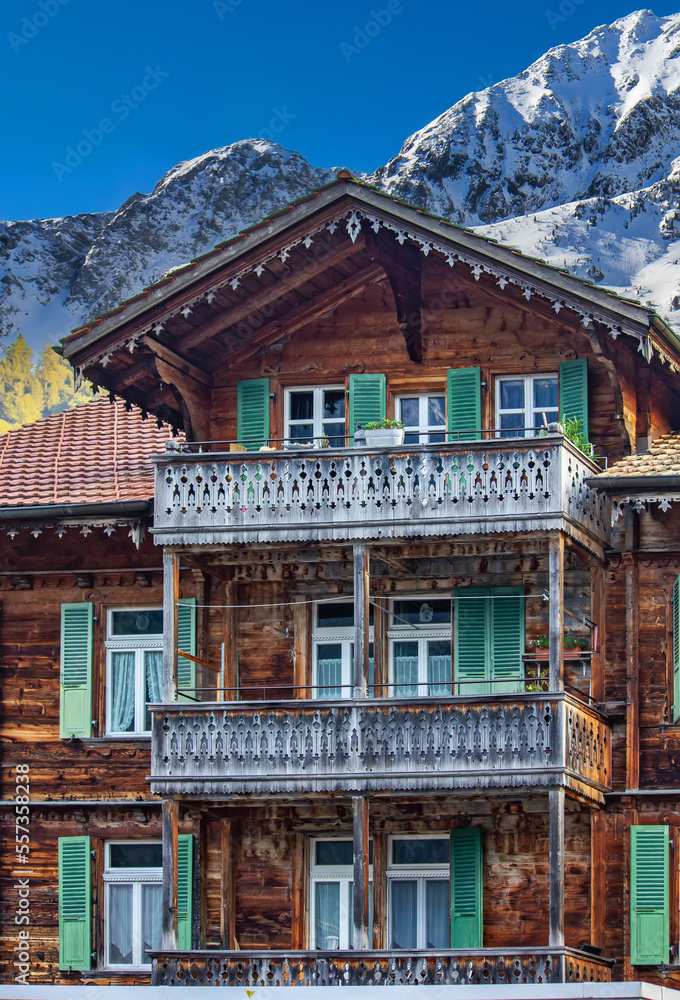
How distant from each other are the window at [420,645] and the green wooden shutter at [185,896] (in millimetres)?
3644

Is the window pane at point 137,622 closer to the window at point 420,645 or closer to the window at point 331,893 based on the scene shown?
the window at point 420,645

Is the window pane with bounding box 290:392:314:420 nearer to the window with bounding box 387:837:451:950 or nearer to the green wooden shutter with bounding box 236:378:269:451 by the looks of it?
the green wooden shutter with bounding box 236:378:269:451

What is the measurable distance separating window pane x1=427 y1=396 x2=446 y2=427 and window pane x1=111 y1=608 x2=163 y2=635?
4.78m

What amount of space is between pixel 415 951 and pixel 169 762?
13.5 ft

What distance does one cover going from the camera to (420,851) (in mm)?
26703

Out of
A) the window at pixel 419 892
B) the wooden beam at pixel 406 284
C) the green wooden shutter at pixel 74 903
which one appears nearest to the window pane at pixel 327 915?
the window at pixel 419 892

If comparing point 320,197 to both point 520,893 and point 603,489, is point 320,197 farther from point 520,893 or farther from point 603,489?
point 520,893

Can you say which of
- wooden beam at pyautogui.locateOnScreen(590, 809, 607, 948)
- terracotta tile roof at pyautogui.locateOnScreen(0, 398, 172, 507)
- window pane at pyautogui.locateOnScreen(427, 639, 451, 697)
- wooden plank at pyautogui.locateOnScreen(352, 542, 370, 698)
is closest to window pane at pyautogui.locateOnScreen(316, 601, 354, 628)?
window pane at pyautogui.locateOnScreen(427, 639, 451, 697)

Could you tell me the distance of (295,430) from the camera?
28.4m

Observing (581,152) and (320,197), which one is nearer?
(320,197)

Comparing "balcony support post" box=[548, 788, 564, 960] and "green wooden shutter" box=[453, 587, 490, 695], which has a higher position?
"green wooden shutter" box=[453, 587, 490, 695]

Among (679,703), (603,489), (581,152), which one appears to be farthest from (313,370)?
(581,152)

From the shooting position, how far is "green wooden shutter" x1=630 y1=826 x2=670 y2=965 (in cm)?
2527

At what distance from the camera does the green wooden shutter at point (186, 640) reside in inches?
1083
